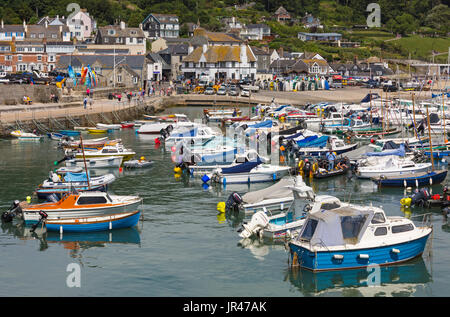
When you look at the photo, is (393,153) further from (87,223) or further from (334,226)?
(87,223)

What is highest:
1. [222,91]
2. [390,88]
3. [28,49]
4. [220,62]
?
[28,49]

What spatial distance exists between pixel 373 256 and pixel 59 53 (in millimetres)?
100897

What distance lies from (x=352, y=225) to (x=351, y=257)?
136 cm

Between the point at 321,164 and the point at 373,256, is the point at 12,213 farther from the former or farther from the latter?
the point at 321,164

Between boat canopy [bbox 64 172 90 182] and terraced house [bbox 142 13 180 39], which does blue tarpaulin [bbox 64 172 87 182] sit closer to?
boat canopy [bbox 64 172 90 182]

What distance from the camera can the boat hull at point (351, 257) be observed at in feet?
87.1

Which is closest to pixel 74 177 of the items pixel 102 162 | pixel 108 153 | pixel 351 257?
pixel 102 162

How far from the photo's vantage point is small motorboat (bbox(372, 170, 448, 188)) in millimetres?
42344

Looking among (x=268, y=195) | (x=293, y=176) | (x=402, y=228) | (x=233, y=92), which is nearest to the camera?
(x=402, y=228)

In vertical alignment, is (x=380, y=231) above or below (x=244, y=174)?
above

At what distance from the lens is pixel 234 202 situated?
36375mm

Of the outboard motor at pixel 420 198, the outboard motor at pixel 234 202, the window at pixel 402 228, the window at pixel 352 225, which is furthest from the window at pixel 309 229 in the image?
the outboard motor at pixel 420 198

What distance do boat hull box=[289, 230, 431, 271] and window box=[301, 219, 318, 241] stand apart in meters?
0.61
